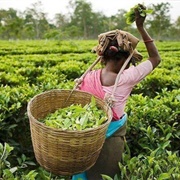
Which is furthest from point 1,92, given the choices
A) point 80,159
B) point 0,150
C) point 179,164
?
point 179,164

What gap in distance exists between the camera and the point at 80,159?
6.22ft

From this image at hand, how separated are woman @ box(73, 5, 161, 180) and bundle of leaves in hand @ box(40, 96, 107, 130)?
158 millimetres

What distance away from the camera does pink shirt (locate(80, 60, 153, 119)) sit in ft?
7.36

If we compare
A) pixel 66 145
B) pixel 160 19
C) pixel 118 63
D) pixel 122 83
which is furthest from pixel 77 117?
pixel 160 19

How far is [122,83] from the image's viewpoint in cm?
224

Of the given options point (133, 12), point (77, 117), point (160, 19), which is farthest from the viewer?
point (160, 19)

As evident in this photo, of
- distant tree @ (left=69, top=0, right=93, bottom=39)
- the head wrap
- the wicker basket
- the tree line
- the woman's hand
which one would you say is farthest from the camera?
distant tree @ (left=69, top=0, right=93, bottom=39)

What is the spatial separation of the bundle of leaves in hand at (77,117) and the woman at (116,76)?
0.16 metres

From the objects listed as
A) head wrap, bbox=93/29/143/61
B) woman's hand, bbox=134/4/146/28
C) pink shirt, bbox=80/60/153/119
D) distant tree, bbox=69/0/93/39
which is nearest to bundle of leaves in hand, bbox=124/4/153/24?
woman's hand, bbox=134/4/146/28

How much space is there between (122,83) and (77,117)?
423mm

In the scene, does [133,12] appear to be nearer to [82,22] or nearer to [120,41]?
[120,41]

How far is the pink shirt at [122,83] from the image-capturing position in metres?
2.24

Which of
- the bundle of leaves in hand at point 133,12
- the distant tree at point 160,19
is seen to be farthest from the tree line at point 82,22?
the bundle of leaves in hand at point 133,12

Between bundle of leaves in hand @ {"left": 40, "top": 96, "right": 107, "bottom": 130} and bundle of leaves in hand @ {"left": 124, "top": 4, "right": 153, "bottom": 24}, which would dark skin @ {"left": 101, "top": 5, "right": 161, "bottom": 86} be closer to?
bundle of leaves in hand @ {"left": 124, "top": 4, "right": 153, "bottom": 24}
